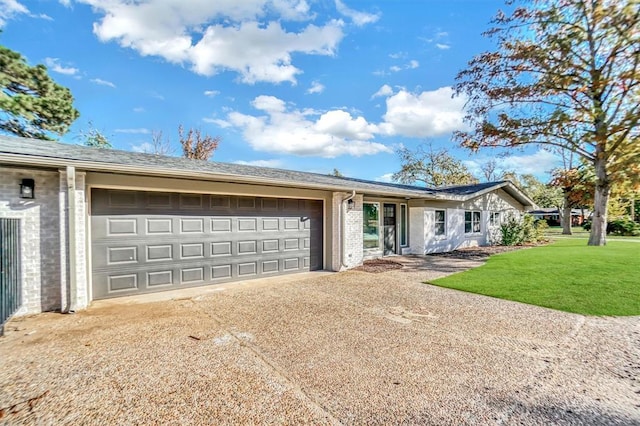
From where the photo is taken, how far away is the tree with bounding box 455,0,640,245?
46.4ft

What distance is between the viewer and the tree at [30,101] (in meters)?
12.8

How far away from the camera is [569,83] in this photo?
602 inches

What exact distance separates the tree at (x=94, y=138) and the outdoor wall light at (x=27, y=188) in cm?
1975

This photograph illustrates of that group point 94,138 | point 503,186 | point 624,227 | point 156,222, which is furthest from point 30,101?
point 624,227

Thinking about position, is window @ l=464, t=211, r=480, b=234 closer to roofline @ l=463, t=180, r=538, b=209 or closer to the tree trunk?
roofline @ l=463, t=180, r=538, b=209

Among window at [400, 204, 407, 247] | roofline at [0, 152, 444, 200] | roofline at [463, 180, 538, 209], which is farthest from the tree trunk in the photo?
roofline at [0, 152, 444, 200]

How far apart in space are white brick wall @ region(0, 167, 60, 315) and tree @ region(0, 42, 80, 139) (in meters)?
11.7

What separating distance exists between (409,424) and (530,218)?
20.9 meters

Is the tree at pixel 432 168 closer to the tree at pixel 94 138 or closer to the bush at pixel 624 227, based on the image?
the bush at pixel 624 227

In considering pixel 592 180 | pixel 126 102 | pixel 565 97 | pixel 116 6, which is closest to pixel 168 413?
pixel 116 6

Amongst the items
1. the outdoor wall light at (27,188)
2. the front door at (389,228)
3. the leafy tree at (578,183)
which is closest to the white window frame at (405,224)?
the front door at (389,228)

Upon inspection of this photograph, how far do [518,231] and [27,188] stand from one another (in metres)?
21.1

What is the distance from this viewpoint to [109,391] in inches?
118

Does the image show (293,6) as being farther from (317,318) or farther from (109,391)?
(109,391)
